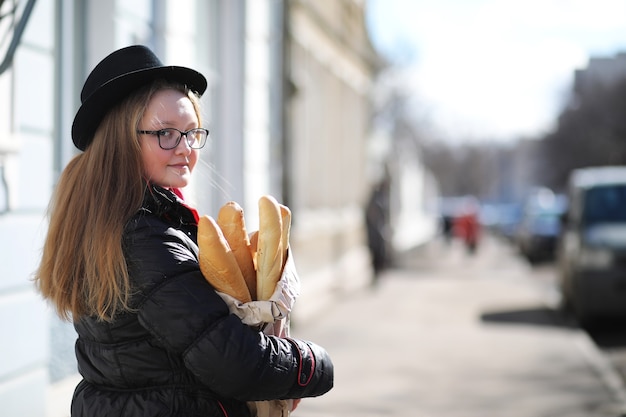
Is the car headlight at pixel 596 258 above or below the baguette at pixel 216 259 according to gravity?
below

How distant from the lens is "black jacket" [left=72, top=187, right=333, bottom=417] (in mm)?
2225

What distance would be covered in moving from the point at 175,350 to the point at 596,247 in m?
10.5

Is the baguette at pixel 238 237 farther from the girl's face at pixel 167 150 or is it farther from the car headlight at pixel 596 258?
the car headlight at pixel 596 258

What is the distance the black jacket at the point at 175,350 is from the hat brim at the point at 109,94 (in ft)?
0.82

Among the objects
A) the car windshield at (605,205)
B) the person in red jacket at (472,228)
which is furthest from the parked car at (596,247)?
the person in red jacket at (472,228)

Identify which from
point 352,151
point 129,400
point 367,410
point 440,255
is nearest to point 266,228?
point 129,400

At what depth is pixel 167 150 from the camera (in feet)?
8.05

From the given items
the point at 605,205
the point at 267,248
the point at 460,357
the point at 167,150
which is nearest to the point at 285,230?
the point at 267,248

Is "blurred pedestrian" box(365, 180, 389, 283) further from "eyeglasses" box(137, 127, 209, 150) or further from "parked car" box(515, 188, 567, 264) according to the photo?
"eyeglasses" box(137, 127, 209, 150)

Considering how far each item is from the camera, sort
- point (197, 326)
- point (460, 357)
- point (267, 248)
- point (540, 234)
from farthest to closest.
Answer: point (540, 234)
point (460, 357)
point (267, 248)
point (197, 326)

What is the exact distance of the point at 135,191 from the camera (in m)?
2.38

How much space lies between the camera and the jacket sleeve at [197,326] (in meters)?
2.22

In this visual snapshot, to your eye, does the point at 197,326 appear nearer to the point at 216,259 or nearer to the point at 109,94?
the point at 216,259

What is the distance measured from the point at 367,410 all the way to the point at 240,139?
2.97 metres
